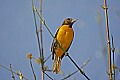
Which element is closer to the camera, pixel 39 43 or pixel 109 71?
pixel 109 71

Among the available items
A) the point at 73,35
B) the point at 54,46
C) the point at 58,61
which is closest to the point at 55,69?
the point at 58,61

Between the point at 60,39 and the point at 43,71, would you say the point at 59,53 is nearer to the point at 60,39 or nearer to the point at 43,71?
the point at 60,39

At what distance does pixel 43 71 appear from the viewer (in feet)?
4.47

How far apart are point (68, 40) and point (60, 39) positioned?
10 centimetres

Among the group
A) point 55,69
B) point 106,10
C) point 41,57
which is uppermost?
point 106,10

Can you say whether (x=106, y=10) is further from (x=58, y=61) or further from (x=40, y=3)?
(x=58, y=61)

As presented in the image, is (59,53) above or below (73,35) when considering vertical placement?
below

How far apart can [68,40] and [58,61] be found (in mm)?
570

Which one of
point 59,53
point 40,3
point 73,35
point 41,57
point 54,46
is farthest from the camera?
point 73,35

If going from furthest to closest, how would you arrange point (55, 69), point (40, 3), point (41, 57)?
point (55, 69) → point (40, 3) → point (41, 57)

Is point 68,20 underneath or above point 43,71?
above

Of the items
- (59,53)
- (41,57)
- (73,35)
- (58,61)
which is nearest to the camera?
(41,57)

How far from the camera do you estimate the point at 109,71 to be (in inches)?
42.6

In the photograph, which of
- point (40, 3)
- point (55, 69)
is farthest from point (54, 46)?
point (40, 3)
